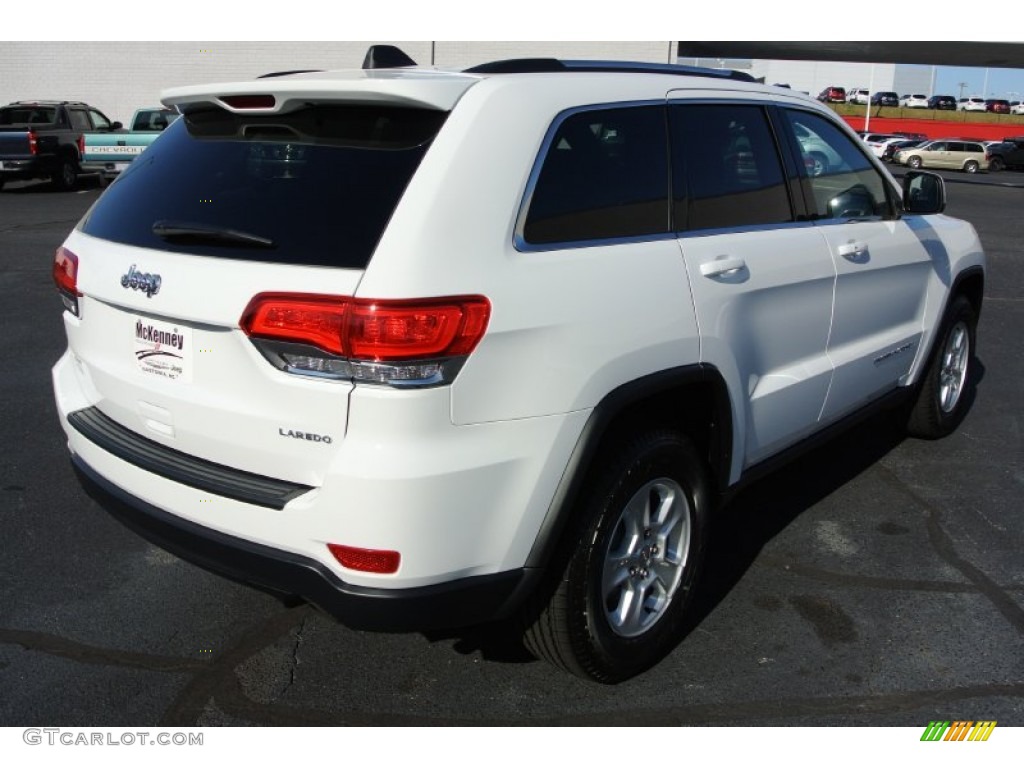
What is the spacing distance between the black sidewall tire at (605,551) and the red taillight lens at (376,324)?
72 centimetres

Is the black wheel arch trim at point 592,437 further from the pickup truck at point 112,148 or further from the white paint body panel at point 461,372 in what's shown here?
the pickup truck at point 112,148

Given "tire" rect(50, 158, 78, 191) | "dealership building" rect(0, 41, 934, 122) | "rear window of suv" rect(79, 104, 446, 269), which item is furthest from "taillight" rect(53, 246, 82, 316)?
"dealership building" rect(0, 41, 934, 122)

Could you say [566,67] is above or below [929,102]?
below

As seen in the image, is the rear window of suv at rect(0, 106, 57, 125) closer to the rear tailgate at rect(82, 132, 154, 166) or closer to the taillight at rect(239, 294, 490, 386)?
the rear tailgate at rect(82, 132, 154, 166)

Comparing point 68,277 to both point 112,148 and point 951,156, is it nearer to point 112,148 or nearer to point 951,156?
point 112,148

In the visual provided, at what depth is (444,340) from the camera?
2324mm


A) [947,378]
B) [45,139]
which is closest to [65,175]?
[45,139]

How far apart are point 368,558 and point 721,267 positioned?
153 centimetres

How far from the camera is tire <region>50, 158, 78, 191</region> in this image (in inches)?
827

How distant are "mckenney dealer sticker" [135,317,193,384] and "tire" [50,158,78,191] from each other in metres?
20.7

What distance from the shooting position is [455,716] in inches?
114

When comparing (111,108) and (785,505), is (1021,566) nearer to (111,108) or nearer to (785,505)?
(785,505)

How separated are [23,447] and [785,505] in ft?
12.9

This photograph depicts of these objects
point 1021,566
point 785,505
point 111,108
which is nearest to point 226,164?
point 785,505
